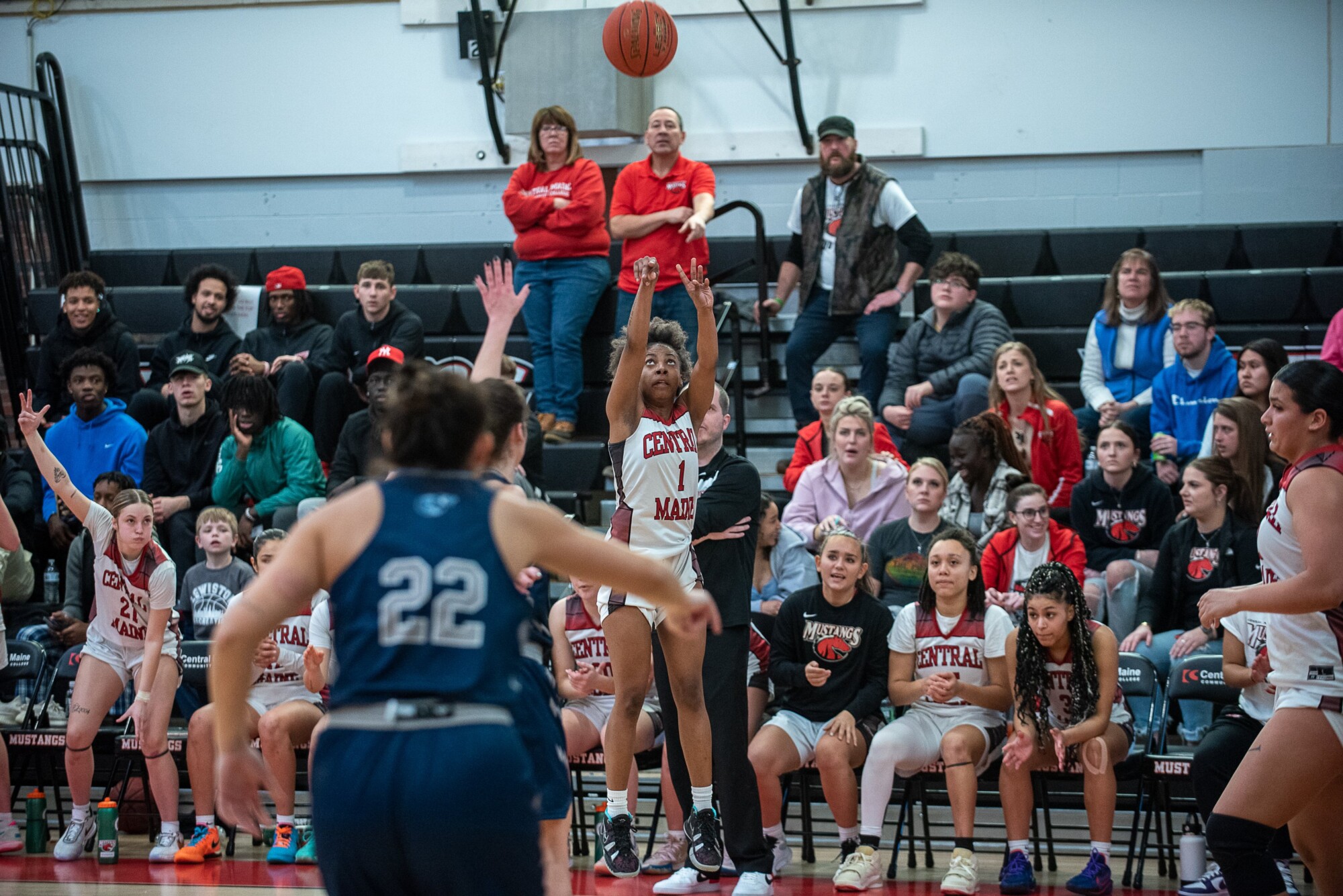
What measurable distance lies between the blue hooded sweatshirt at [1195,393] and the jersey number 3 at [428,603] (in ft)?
17.9

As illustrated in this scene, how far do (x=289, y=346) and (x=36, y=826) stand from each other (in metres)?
3.35

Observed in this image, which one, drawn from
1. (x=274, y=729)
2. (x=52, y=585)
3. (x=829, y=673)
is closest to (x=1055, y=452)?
(x=829, y=673)

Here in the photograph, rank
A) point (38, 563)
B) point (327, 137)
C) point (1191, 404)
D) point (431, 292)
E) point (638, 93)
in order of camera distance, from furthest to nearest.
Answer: point (327, 137)
point (638, 93)
point (431, 292)
point (38, 563)
point (1191, 404)

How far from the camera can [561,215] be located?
8117 mm

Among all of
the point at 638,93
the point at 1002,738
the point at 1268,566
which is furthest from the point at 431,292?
the point at 1268,566

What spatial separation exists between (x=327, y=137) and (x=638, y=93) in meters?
2.59

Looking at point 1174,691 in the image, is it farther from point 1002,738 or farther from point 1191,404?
point 1191,404

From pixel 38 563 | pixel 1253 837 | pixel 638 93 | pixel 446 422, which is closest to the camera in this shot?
pixel 446 422

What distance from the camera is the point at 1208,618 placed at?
360 centimetres

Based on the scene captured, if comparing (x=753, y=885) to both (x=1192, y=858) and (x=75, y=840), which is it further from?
(x=75, y=840)

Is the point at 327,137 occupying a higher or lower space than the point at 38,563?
higher

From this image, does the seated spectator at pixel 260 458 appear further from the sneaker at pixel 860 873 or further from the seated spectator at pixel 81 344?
the sneaker at pixel 860 873

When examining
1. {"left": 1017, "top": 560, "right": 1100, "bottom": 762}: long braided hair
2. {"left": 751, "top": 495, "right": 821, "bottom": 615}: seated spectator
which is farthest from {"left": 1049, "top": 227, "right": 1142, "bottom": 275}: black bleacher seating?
{"left": 1017, "top": 560, "right": 1100, "bottom": 762}: long braided hair

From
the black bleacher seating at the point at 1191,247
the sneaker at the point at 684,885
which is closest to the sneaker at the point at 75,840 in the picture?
the sneaker at the point at 684,885
